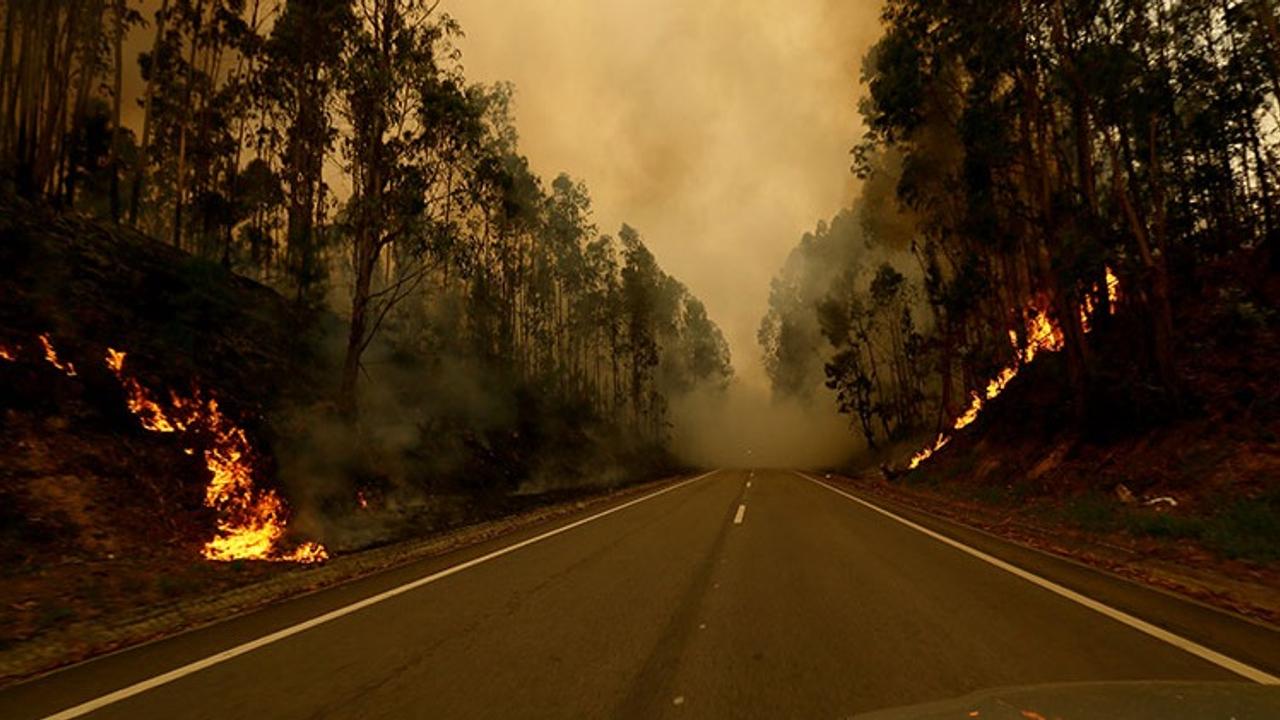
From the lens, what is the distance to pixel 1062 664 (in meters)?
4.16

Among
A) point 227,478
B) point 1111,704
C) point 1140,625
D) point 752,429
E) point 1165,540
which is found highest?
point 752,429

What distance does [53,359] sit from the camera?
11.9m

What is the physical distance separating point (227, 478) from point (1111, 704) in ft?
48.0

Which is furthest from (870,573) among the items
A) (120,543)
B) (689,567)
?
(120,543)

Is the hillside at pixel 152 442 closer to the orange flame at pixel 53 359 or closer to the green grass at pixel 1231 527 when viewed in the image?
the orange flame at pixel 53 359

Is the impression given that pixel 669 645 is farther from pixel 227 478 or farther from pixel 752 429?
Answer: pixel 752 429

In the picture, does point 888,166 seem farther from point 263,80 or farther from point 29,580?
point 29,580

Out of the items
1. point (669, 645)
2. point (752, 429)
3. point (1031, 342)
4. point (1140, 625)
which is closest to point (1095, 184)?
point (1031, 342)

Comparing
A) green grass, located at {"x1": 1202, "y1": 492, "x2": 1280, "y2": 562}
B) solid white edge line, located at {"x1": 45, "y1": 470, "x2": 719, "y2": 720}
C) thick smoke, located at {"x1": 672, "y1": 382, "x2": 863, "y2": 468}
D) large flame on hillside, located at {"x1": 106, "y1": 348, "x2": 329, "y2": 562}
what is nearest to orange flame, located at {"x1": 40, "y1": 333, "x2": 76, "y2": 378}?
large flame on hillside, located at {"x1": 106, "y1": 348, "x2": 329, "y2": 562}

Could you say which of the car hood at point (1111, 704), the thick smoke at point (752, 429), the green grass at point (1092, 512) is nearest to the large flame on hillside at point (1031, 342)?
the green grass at point (1092, 512)

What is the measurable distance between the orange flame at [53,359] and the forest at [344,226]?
0.21m

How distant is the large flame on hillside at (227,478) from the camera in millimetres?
12242

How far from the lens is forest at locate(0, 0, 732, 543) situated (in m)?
17.8

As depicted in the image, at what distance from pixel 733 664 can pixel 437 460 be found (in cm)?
2086
